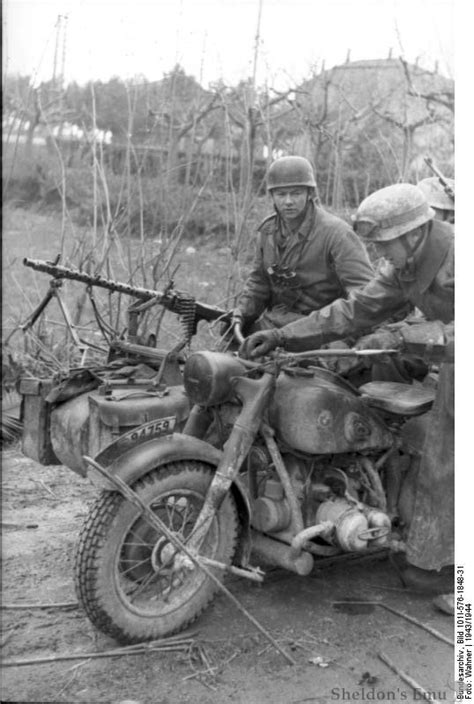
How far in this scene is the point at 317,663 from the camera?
134 inches

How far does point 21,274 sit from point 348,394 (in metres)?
7.41

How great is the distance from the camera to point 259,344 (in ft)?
13.3

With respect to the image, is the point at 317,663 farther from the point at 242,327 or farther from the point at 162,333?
the point at 162,333

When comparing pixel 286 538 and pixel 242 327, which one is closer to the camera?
pixel 286 538

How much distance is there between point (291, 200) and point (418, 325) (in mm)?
1917

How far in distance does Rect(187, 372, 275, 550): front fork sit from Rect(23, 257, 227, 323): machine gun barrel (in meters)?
1.20

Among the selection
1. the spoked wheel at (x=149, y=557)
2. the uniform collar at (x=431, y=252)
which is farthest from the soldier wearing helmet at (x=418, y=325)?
the spoked wheel at (x=149, y=557)

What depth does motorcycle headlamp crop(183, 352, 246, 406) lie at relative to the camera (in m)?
3.64

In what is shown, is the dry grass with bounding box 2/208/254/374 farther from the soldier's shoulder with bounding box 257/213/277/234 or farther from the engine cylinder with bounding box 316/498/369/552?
the engine cylinder with bounding box 316/498/369/552

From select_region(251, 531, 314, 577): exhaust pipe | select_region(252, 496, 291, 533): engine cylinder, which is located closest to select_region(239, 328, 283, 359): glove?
select_region(252, 496, 291, 533): engine cylinder

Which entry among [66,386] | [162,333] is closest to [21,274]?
[162,333]

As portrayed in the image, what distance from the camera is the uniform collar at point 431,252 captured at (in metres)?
3.85

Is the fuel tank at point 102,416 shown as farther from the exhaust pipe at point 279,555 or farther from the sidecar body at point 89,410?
the exhaust pipe at point 279,555

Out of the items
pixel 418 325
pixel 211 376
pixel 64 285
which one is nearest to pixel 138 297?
pixel 211 376
